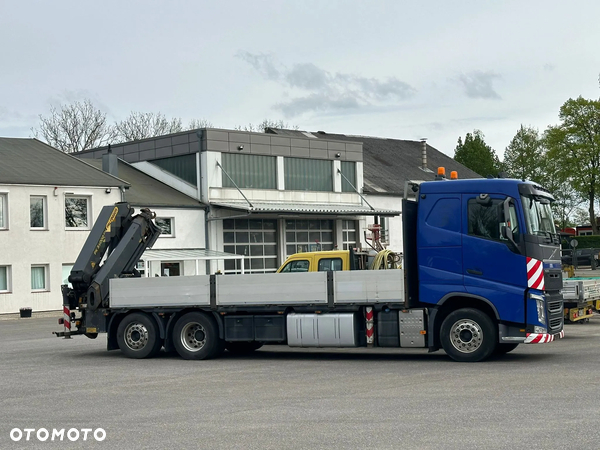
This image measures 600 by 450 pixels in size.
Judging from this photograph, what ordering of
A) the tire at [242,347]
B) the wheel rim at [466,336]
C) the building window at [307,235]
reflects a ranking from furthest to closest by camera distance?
the building window at [307,235] < the tire at [242,347] < the wheel rim at [466,336]

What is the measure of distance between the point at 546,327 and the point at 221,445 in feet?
27.3

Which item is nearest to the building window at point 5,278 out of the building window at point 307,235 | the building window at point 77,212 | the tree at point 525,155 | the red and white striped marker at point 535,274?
the building window at point 77,212

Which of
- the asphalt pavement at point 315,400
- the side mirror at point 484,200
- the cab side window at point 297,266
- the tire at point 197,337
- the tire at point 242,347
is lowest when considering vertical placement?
the asphalt pavement at point 315,400

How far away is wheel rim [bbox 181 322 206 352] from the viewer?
18172 millimetres

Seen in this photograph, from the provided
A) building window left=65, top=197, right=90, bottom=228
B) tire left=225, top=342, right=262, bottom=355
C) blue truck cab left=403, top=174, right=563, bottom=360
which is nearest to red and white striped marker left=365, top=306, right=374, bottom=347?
blue truck cab left=403, top=174, right=563, bottom=360

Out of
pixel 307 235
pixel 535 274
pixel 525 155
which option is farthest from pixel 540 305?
pixel 525 155

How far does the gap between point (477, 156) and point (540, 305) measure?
7826cm

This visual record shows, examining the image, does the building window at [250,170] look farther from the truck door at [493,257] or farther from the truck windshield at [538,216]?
the truck door at [493,257]

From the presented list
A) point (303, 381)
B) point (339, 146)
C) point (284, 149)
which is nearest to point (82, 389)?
point (303, 381)

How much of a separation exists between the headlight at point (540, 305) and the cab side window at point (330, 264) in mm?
5802

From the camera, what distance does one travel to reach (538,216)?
16062 mm

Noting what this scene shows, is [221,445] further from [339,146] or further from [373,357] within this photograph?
[339,146]

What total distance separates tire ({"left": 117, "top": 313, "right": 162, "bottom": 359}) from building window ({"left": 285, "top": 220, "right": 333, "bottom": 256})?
92.8 ft

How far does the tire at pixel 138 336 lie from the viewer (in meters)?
18.5
